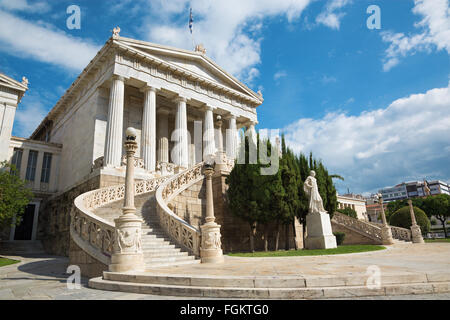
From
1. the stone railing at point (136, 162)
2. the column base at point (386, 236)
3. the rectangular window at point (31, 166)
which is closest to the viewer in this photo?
the column base at point (386, 236)

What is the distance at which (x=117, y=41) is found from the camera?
72.4 ft

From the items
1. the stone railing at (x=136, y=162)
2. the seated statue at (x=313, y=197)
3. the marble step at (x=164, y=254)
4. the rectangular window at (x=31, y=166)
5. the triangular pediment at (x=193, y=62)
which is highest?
the triangular pediment at (x=193, y=62)

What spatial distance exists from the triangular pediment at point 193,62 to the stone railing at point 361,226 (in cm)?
1662

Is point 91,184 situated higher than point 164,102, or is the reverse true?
point 164,102

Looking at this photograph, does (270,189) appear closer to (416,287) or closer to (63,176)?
(416,287)

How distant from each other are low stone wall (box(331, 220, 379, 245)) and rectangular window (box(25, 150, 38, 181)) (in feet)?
90.3

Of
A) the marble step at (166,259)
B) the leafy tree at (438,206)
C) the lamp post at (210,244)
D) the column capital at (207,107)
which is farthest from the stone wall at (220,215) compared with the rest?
the leafy tree at (438,206)

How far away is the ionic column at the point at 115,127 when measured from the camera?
65.3 ft

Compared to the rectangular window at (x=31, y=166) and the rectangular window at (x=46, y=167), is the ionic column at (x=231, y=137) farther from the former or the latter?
the rectangular window at (x=31, y=166)

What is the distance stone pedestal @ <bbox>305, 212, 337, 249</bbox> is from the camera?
14442 mm

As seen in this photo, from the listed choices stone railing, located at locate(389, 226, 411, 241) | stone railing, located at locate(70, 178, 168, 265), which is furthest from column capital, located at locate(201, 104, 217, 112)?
stone railing, located at locate(389, 226, 411, 241)
